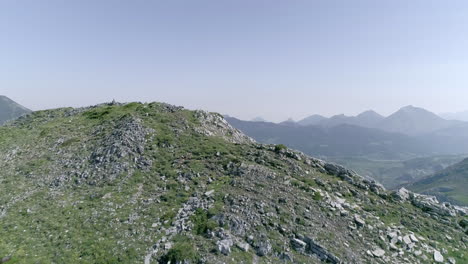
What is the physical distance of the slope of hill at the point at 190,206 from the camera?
20500 millimetres

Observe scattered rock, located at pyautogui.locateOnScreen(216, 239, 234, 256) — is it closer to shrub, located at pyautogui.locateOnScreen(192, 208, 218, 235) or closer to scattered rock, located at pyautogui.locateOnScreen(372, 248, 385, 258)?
shrub, located at pyautogui.locateOnScreen(192, 208, 218, 235)

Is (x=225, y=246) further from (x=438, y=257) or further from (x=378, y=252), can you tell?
(x=438, y=257)

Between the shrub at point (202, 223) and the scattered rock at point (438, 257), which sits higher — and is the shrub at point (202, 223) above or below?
above

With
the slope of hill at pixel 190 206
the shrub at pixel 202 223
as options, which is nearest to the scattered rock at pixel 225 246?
the slope of hill at pixel 190 206

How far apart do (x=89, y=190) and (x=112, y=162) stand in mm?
5437

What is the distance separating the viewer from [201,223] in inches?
888

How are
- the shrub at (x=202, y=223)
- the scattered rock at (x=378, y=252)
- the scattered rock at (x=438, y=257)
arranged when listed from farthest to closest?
the scattered rock at (x=438, y=257) → the scattered rock at (x=378, y=252) → the shrub at (x=202, y=223)

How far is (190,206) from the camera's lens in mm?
25125

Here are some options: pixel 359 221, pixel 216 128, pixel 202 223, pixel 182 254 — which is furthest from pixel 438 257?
pixel 216 128

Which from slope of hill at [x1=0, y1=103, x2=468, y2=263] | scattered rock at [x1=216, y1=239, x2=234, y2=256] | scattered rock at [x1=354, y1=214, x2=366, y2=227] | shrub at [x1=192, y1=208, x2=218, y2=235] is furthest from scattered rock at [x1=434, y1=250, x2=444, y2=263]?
shrub at [x1=192, y1=208, x2=218, y2=235]

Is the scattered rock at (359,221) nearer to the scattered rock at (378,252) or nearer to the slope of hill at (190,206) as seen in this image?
the slope of hill at (190,206)

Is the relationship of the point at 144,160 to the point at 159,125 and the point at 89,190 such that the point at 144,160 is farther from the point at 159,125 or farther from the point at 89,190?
the point at 159,125

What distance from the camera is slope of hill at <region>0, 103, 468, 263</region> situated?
20500 mm

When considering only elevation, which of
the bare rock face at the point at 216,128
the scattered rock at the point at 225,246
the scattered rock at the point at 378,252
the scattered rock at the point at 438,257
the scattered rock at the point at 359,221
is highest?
the bare rock face at the point at 216,128
